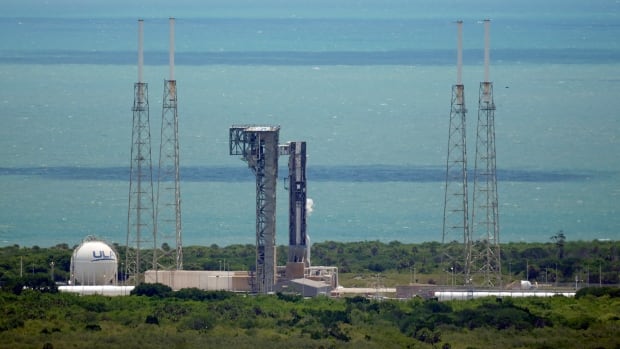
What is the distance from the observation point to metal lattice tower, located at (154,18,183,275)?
215 feet

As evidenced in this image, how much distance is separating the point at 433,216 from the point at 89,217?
857 inches

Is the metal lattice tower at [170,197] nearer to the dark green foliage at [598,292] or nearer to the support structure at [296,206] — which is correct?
the support structure at [296,206]

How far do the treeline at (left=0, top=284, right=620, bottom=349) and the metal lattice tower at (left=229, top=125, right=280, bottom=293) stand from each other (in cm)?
159

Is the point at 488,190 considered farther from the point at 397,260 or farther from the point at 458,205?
the point at 458,205

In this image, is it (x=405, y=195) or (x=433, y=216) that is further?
(x=405, y=195)

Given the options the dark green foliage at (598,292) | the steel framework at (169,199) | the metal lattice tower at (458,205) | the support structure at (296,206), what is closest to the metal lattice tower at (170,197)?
the steel framework at (169,199)

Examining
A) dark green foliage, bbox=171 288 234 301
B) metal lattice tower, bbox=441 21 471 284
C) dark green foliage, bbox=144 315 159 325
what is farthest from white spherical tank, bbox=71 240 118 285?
metal lattice tower, bbox=441 21 471 284

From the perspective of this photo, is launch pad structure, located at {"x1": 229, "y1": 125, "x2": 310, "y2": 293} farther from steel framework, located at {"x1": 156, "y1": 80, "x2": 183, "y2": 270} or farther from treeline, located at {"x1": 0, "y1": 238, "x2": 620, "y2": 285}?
treeline, located at {"x1": 0, "y1": 238, "x2": 620, "y2": 285}

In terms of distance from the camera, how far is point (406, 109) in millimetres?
168750

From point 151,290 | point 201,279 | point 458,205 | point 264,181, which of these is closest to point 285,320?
point 264,181

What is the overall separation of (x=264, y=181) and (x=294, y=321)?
23.6 feet

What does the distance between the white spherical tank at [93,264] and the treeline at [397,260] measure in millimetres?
1763

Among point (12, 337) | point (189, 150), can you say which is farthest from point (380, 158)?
point (12, 337)

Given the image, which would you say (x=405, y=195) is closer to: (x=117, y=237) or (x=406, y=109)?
(x=117, y=237)
